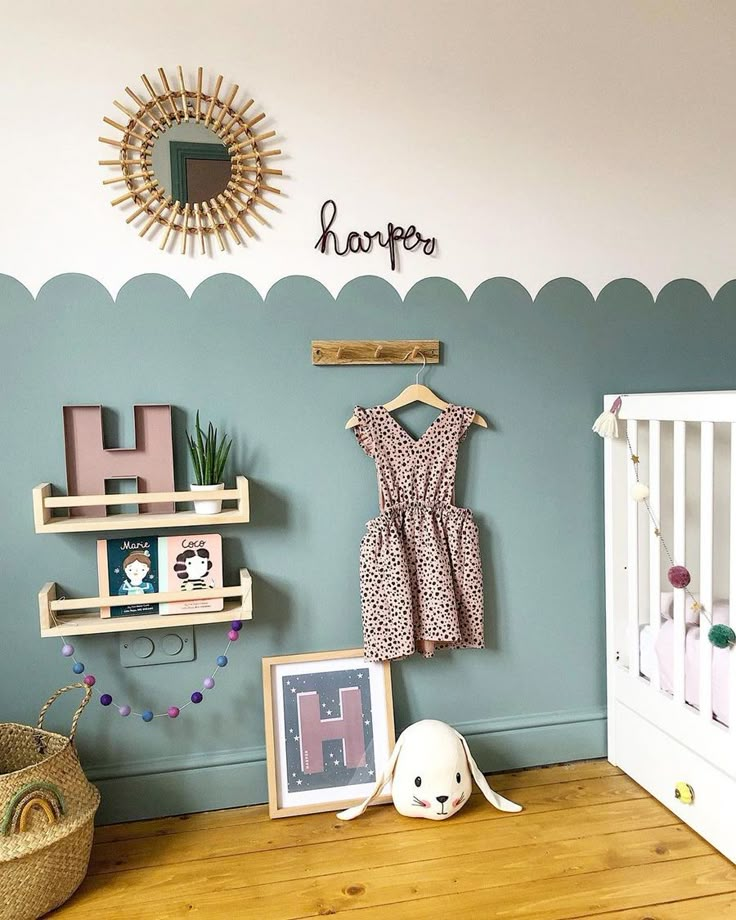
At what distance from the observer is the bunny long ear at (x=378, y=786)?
206 cm

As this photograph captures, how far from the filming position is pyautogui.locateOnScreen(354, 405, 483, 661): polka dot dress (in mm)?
2145

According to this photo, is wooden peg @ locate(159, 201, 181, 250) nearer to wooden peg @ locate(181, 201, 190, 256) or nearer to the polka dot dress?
wooden peg @ locate(181, 201, 190, 256)

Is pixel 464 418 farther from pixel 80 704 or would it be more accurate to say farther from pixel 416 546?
pixel 80 704

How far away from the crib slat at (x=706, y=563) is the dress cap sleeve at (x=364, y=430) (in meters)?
0.80

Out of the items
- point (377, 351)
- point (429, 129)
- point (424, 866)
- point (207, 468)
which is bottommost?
point (424, 866)

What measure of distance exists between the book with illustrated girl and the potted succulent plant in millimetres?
86

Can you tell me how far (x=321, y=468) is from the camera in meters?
2.16

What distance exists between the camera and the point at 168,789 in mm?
2111

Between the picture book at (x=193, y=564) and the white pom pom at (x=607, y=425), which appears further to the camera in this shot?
the white pom pom at (x=607, y=425)

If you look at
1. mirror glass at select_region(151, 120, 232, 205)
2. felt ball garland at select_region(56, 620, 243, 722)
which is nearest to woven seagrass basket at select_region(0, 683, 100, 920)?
felt ball garland at select_region(56, 620, 243, 722)

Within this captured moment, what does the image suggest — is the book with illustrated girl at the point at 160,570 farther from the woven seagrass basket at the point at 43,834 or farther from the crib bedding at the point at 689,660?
the crib bedding at the point at 689,660

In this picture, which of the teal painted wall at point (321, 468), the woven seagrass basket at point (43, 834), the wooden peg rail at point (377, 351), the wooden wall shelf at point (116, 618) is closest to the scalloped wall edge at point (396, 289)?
the teal painted wall at point (321, 468)

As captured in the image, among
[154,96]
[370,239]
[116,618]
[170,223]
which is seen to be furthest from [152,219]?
[116,618]

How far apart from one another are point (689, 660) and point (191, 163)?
5.64 ft
